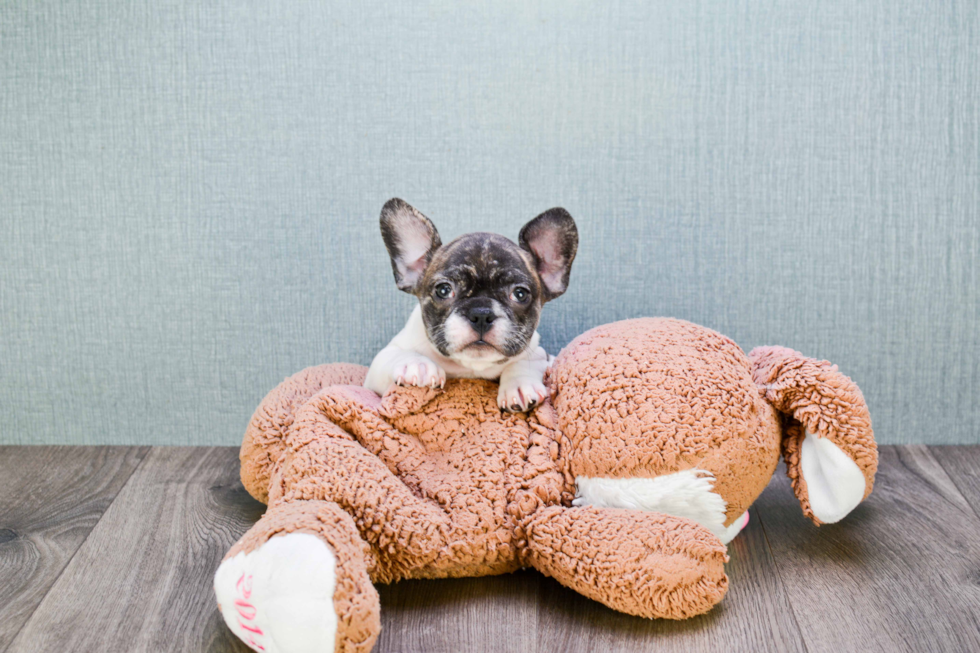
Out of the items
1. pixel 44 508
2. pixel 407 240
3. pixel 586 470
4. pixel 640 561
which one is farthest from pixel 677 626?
pixel 44 508

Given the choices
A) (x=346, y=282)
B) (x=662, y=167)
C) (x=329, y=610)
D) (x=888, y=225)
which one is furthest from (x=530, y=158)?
(x=329, y=610)

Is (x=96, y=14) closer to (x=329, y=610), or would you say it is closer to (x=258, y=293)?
(x=258, y=293)

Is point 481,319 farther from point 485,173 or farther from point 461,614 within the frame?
point 485,173

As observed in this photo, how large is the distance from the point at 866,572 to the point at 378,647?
885mm

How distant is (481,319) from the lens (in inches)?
52.7

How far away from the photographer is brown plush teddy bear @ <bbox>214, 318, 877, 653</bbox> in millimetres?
1182

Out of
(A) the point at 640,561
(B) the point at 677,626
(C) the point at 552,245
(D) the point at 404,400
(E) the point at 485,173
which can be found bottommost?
(B) the point at 677,626

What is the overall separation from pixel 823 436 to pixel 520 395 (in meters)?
0.55

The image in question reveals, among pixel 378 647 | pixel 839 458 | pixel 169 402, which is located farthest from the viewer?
pixel 169 402

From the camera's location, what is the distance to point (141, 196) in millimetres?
1916

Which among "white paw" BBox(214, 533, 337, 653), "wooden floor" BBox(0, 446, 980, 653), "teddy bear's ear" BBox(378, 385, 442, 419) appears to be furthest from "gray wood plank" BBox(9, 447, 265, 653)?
"teddy bear's ear" BBox(378, 385, 442, 419)

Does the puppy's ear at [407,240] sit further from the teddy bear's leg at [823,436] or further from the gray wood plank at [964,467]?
the gray wood plank at [964,467]

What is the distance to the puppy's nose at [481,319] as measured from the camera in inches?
52.8

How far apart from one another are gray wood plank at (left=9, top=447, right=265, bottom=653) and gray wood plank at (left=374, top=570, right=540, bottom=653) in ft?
0.81
